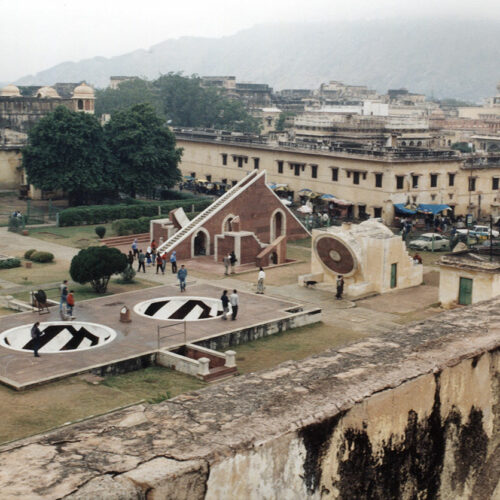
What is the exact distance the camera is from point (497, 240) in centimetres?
4269

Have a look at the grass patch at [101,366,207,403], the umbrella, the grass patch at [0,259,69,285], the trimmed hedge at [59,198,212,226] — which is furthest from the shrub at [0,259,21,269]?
the umbrella

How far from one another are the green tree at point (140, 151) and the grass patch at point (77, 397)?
31.5m

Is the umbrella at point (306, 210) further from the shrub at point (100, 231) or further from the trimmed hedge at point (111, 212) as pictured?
the shrub at point (100, 231)

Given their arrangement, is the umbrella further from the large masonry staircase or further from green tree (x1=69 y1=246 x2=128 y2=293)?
green tree (x1=69 y1=246 x2=128 y2=293)

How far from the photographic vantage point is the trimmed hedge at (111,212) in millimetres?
46281

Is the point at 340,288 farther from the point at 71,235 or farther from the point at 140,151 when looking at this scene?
the point at 140,151

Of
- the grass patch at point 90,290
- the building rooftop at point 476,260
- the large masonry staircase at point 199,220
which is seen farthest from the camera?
the large masonry staircase at point 199,220

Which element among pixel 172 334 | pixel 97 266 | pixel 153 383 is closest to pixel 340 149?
pixel 97 266

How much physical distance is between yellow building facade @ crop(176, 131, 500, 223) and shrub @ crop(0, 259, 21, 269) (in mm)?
22347

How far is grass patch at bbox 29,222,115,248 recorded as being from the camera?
4166cm

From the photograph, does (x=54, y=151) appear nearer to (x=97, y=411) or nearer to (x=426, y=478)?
(x=97, y=411)

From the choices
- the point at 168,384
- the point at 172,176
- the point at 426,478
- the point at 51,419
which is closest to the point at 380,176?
the point at 172,176

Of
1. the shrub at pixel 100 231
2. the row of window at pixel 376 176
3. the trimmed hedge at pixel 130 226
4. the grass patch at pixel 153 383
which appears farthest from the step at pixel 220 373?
the row of window at pixel 376 176

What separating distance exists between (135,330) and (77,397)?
216 inches
